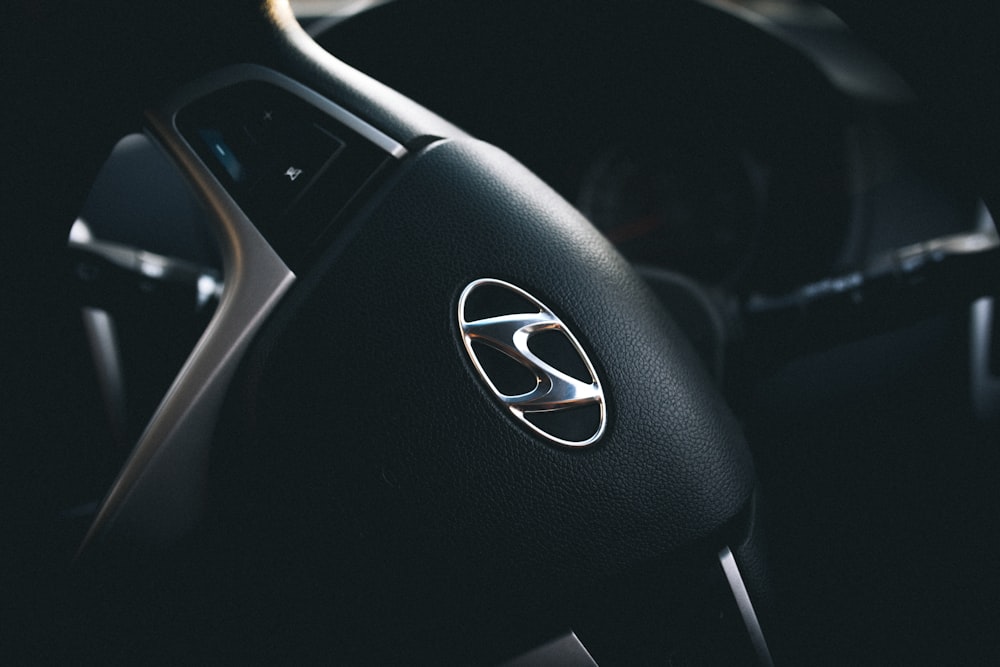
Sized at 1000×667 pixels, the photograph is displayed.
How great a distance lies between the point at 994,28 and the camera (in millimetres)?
414

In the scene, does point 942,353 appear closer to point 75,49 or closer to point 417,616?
point 417,616

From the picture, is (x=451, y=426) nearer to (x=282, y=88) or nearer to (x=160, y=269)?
(x=282, y=88)

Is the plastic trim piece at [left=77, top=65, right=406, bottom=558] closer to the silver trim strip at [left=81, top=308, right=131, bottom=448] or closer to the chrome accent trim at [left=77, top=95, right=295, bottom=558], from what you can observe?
the chrome accent trim at [left=77, top=95, right=295, bottom=558]

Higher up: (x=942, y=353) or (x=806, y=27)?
(x=806, y=27)

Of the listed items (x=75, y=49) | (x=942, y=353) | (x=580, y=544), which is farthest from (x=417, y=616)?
(x=942, y=353)

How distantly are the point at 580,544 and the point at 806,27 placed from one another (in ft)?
5.91

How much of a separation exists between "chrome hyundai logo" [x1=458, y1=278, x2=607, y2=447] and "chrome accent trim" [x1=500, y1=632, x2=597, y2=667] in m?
0.16

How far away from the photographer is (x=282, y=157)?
606 mm

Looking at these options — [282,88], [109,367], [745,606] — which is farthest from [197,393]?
[109,367]

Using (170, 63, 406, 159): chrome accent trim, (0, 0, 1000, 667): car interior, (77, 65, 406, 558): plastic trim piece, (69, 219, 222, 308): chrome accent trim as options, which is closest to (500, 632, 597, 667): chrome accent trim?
(0, 0, 1000, 667): car interior

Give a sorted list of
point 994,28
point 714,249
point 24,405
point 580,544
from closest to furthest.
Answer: point 994,28, point 580,544, point 24,405, point 714,249

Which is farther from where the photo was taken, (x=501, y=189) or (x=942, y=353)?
(x=942, y=353)

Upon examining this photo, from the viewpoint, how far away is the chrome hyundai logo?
54cm

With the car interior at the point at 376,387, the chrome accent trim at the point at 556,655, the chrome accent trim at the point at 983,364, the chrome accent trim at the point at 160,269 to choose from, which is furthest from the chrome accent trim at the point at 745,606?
the chrome accent trim at the point at 983,364
